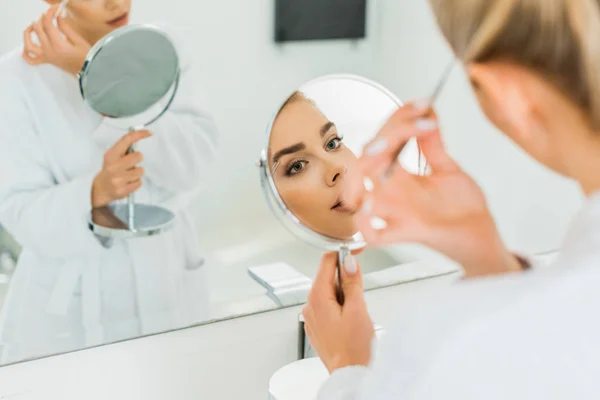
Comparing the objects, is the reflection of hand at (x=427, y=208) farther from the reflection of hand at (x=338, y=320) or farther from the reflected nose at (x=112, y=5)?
the reflected nose at (x=112, y=5)

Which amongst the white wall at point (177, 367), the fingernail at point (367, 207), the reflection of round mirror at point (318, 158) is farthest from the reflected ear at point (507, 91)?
the white wall at point (177, 367)

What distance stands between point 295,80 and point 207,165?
136mm

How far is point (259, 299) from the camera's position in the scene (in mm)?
862

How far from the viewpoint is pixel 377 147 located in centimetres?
49

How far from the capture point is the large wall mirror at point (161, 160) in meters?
0.69

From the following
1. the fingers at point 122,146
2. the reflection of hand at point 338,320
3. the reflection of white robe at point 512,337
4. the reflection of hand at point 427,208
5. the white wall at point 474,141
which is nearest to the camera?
the reflection of white robe at point 512,337

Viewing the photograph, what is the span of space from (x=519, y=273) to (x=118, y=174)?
46 cm

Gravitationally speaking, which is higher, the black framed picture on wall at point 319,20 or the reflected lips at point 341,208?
the black framed picture on wall at point 319,20

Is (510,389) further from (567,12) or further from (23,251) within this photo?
(23,251)

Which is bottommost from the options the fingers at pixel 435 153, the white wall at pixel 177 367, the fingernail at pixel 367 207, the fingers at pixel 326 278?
the white wall at pixel 177 367

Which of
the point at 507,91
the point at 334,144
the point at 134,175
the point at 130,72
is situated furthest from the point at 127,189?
the point at 507,91

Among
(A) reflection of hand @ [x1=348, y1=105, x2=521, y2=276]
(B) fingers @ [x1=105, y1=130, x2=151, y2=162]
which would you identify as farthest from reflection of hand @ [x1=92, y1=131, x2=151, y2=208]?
(A) reflection of hand @ [x1=348, y1=105, x2=521, y2=276]

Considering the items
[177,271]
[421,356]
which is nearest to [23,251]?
[177,271]

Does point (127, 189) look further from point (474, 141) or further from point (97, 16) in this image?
point (474, 141)
